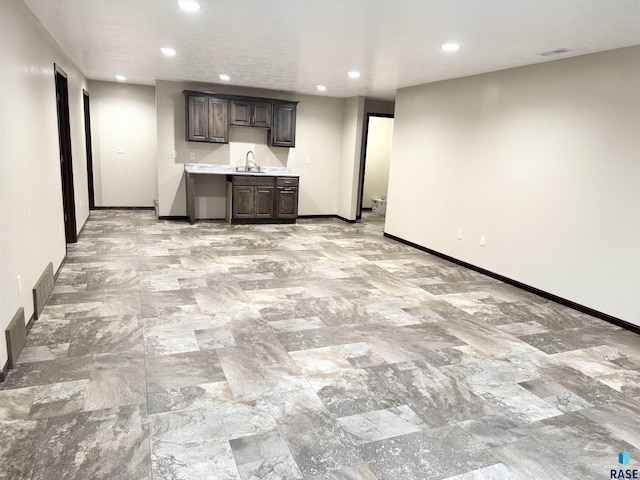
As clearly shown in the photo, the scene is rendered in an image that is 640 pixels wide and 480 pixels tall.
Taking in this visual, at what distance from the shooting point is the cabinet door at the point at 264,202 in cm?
780

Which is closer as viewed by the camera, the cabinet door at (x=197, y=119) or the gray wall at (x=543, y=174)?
the gray wall at (x=543, y=174)

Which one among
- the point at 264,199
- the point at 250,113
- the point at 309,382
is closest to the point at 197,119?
the point at 250,113

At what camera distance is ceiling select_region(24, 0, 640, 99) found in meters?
3.01

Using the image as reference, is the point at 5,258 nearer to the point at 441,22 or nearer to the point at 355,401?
the point at 355,401

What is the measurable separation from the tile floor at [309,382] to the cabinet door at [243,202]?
288 cm

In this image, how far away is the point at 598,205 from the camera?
403 cm

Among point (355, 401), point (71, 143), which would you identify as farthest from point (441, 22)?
point (71, 143)

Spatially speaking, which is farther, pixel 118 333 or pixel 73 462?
pixel 118 333

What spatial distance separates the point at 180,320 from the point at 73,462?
5.36 ft

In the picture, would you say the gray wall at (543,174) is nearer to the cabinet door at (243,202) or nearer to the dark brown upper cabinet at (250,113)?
the dark brown upper cabinet at (250,113)

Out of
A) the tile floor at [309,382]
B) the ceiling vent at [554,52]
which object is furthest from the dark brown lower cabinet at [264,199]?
the ceiling vent at [554,52]

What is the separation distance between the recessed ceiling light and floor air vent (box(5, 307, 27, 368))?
232cm

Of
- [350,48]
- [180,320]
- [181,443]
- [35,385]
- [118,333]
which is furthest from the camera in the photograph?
[350,48]

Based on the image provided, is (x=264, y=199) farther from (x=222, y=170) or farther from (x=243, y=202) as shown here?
(x=222, y=170)
